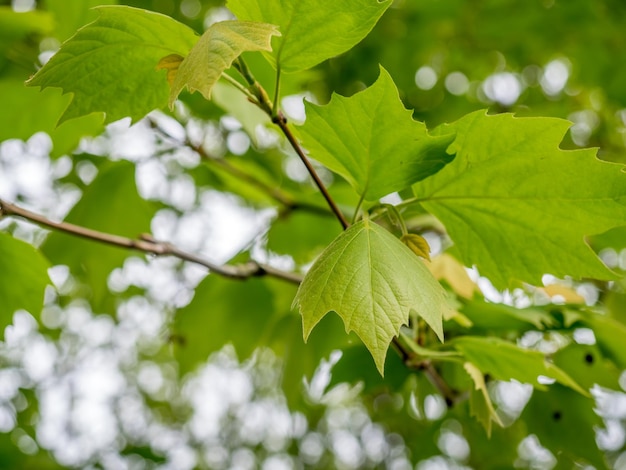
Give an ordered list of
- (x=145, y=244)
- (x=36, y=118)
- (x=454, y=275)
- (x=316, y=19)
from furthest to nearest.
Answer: (x=36, y=118), (x=454, y=275), (x=145, y=244), (x=316, y=19)

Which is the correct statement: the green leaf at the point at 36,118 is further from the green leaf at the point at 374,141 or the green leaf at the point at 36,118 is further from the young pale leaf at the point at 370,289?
the young pale leaf at the point at 370,289

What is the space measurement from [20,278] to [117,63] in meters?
0.39

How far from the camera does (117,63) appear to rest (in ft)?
2.49

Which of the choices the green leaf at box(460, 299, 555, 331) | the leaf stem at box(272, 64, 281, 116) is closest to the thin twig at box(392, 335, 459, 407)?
the green leaf at box(460, 299, 555, 331)

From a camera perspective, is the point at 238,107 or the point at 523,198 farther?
the point at 238,107

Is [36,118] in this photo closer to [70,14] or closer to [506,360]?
[70,14]

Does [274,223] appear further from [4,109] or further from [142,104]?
[142,104]

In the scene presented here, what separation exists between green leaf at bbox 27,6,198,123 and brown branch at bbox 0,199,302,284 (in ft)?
0.47

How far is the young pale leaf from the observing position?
0.65 m

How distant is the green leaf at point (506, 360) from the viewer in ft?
2.93

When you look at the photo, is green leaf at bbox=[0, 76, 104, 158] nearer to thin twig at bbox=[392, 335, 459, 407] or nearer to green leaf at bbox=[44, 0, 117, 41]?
green leaf at bbox=[44, 0, 117, 41]

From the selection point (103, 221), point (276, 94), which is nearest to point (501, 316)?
point (276, 94)

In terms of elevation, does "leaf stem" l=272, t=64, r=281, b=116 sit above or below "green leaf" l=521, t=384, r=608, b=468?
above

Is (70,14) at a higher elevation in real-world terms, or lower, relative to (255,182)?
higher
